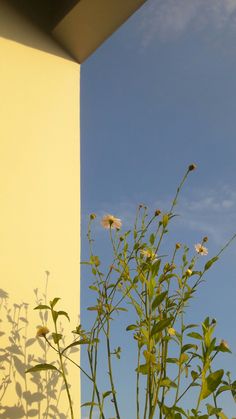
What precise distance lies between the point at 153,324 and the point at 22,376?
0.41 metres

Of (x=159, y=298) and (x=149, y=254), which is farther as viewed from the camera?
(x=149, y=254)

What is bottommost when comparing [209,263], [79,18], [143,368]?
[143,368]

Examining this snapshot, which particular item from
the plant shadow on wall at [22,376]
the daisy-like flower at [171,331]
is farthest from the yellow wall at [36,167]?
the daisy-like flower at [171,331]

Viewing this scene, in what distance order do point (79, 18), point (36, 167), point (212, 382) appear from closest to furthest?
point (212, 382)
point (36, 167)
point (79, 18)

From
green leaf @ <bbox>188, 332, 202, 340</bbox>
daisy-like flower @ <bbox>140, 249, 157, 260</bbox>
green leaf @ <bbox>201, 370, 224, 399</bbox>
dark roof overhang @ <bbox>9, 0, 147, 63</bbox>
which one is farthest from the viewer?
dark roof overhang @ <bbox>9, 0, 147, 63</bbox>

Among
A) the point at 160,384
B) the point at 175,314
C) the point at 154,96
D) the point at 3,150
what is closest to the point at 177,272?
the point at 175,314

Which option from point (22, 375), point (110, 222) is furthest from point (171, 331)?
point (22, 375)

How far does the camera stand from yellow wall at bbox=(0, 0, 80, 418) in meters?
1.56

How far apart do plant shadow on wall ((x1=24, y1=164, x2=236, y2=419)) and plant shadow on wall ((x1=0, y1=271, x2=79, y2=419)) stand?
0.36 feet

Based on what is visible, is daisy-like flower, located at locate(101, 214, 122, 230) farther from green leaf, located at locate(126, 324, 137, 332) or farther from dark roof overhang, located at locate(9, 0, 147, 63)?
dark roof overhang, located at locate(9, 0, 147, 63)

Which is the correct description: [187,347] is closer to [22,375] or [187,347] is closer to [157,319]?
[157,319]

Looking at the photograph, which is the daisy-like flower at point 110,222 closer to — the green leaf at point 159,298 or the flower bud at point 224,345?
the green leaf at point 159,298

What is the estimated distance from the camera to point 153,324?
130cm

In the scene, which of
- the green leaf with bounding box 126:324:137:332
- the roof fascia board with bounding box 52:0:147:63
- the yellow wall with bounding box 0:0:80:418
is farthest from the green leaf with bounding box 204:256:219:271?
the roof fascia board with bounding box 52:0:147:63
